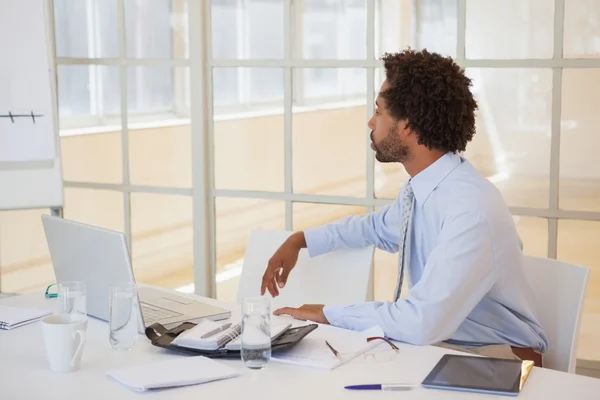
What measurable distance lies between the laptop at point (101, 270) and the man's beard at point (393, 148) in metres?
0.64

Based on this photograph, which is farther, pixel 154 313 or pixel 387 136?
pixel 387 136

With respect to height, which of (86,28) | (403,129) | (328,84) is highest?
(86,28)

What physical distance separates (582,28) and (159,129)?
1778mm

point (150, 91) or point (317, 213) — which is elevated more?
point (150, 91)

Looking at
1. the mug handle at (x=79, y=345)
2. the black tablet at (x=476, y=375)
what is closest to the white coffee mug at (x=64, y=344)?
the mug handle at (x=79, y=345)

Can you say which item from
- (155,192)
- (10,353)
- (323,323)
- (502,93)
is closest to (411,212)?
(323,323)

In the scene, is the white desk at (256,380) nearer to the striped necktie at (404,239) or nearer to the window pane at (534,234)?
the striped necktie at (404,239)

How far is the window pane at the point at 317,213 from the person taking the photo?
3475 millimetres

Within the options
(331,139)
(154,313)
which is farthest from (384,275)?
(154,313)

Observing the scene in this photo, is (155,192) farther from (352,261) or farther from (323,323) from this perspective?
(323,323)

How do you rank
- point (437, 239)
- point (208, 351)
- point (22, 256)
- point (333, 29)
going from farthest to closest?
1. point (22, 256)
2. point (333, 29)
3. point (437, 239)
4. point (208, 351)

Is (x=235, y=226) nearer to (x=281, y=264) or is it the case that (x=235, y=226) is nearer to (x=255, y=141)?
(x=255, y=141)

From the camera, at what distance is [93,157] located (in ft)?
13.0

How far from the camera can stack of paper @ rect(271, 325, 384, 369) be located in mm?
1851
